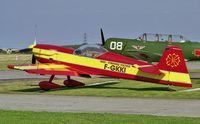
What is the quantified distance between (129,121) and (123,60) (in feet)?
33.9

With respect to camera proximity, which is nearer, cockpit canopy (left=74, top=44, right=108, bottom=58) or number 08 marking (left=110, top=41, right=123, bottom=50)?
cockpit canopy (left=74, top=44, right=108, bottom=58)

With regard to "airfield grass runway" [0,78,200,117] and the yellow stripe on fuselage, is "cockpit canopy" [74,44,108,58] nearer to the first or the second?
the yellow stripe on fuselage

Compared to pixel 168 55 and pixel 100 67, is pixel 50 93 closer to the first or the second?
pixel 100 67

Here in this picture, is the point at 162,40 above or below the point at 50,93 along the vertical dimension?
above


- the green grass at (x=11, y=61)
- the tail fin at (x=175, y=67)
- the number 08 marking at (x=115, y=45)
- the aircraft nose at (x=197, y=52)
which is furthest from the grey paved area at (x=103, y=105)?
the green grass at (x=11, y=61)

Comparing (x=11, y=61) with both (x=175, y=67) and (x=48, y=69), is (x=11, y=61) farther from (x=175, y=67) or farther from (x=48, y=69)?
(x=175, y=67)

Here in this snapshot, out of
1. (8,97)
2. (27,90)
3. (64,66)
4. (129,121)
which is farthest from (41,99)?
(129,121)

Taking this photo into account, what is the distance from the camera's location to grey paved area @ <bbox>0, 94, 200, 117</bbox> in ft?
46.3

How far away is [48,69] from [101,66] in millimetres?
2385

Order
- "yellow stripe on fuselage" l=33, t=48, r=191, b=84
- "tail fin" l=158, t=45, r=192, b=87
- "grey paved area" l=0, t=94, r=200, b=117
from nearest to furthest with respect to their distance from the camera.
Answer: "grey paved area" l=0, t=94, r=200, b=117 < "tail fin" l=158, t=45, r=192, b=87 < "yellow stripe on fuselage" l=33, t=48, r=191, b=84

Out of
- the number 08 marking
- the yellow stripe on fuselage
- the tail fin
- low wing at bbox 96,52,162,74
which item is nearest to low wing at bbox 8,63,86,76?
the yellow stripe on fuselage

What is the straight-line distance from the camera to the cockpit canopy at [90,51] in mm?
22469

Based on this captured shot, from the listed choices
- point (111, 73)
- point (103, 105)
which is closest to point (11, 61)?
point (111, 73)

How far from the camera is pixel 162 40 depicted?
1196 inches
